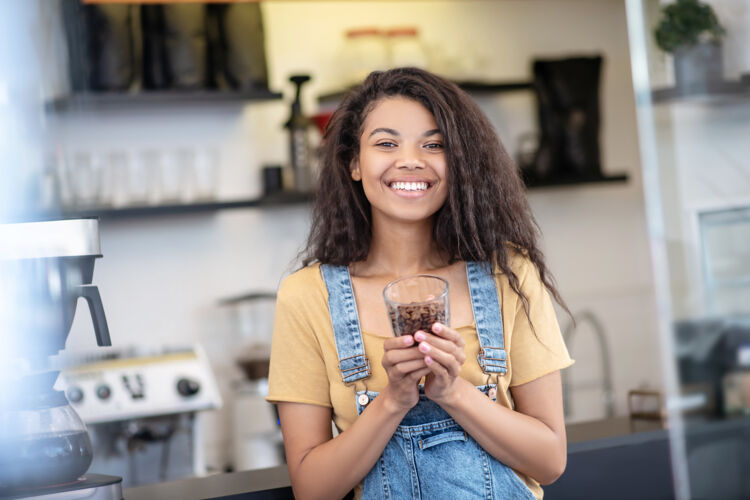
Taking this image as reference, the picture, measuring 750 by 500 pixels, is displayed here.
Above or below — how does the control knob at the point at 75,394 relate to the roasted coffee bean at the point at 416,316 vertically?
below

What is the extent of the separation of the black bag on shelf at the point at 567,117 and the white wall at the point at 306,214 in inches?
4.6

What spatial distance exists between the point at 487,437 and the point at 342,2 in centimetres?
268

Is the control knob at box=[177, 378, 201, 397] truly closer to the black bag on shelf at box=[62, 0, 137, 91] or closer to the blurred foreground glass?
the black bag on shelf at box=[62, 0, 137, 91]

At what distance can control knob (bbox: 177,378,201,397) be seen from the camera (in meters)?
2.76

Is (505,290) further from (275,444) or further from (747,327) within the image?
(275,444)

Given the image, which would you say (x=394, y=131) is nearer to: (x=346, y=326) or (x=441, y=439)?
(x=346, y=326)

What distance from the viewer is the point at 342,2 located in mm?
3609

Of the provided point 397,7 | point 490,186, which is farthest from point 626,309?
point 490,186

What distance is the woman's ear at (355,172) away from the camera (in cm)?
146

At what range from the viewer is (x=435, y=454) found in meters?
1.29

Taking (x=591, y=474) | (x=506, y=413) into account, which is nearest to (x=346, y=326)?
(x=506, y=413)

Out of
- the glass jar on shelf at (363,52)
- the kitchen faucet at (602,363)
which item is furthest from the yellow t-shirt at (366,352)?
the kitchen faucet at (602,363)

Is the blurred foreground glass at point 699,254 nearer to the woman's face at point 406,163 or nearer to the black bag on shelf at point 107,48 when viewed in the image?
the woman's face at point 406,163

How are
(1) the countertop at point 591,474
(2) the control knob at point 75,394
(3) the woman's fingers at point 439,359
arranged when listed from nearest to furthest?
(3) the woman's fingers at point 439,359 → (1) the countertop at point 591,474 → (2) the control knob at point 75,394
